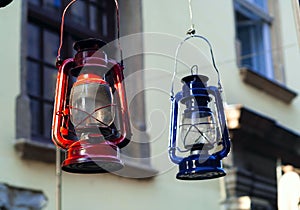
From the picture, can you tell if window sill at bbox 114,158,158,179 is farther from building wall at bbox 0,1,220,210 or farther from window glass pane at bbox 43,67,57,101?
window glass pane at bbox 43,67,57,101

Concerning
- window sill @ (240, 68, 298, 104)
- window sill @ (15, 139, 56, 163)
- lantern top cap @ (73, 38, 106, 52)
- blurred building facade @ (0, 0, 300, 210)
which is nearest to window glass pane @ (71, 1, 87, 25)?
blurred building facade @ (0, 0, 300, 210)

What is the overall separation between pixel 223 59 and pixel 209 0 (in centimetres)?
63

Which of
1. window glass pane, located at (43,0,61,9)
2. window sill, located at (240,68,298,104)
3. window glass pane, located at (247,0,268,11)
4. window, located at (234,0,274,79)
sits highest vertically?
window glass pane, located at (247,0,268,11)

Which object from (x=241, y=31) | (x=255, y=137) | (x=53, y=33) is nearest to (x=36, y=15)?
(x=53, y=33)

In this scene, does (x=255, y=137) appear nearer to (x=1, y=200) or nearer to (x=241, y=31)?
(x=241, y=31)

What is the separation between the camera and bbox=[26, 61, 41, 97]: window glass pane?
5609 mm

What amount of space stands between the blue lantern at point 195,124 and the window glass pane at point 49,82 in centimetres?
273

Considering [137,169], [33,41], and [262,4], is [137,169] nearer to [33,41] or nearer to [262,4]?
[33,41]

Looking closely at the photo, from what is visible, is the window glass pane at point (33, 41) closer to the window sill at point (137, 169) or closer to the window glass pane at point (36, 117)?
the window glass pane at point (36, 117)

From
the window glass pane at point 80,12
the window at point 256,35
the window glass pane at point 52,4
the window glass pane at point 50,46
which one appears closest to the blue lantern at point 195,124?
the window glass pane at point 50,46

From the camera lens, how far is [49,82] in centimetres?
577

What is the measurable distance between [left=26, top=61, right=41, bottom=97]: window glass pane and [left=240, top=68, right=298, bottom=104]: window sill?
2503mm

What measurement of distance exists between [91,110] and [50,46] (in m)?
3.28

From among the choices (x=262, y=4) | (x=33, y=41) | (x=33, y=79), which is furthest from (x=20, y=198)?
(x=262, y=4)
